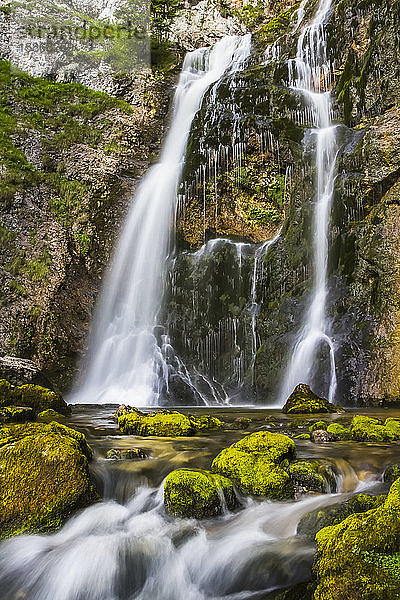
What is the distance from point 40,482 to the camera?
4059mm

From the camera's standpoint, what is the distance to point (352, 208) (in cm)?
1295

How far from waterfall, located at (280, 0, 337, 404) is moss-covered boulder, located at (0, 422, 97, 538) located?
8.34 meters

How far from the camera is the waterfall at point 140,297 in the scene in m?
14.4

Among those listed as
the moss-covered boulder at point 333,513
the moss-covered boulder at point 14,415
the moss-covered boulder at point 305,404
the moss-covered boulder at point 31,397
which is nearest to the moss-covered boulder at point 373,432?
the moss-covered boulder at point 333,513

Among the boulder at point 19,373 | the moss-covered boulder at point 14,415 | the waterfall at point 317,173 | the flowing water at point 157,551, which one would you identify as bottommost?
the flowing water at point 157,551

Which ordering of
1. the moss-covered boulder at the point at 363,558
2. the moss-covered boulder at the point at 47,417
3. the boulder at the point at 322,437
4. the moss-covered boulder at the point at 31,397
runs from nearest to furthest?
the moss-covered boulder at the point at 363,558
the boulder at the point at 322,437
the moss-covered boulder at the point at 47,417
the moss-covered boulder at the point at 31,397

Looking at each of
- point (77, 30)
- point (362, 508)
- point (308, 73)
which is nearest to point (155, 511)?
point (362, 508)

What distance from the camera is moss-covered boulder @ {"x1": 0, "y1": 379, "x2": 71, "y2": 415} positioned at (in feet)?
29.1

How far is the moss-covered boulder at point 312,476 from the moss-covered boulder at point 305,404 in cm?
502

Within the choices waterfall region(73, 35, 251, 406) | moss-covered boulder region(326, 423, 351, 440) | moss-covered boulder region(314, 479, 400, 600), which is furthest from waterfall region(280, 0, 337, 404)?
moss-covered boulder region(314, 479, 400, 600)

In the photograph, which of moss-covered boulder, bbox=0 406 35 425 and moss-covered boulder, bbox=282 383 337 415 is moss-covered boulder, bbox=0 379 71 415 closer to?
moss-covered boulder, bbox=0 406 35 425

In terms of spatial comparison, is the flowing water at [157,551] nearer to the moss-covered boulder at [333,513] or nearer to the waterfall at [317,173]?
the moss-covered boulder at [333,513]

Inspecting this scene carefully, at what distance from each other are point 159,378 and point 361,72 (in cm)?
1168

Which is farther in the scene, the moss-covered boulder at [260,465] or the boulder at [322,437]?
the boulder at [322,437]
